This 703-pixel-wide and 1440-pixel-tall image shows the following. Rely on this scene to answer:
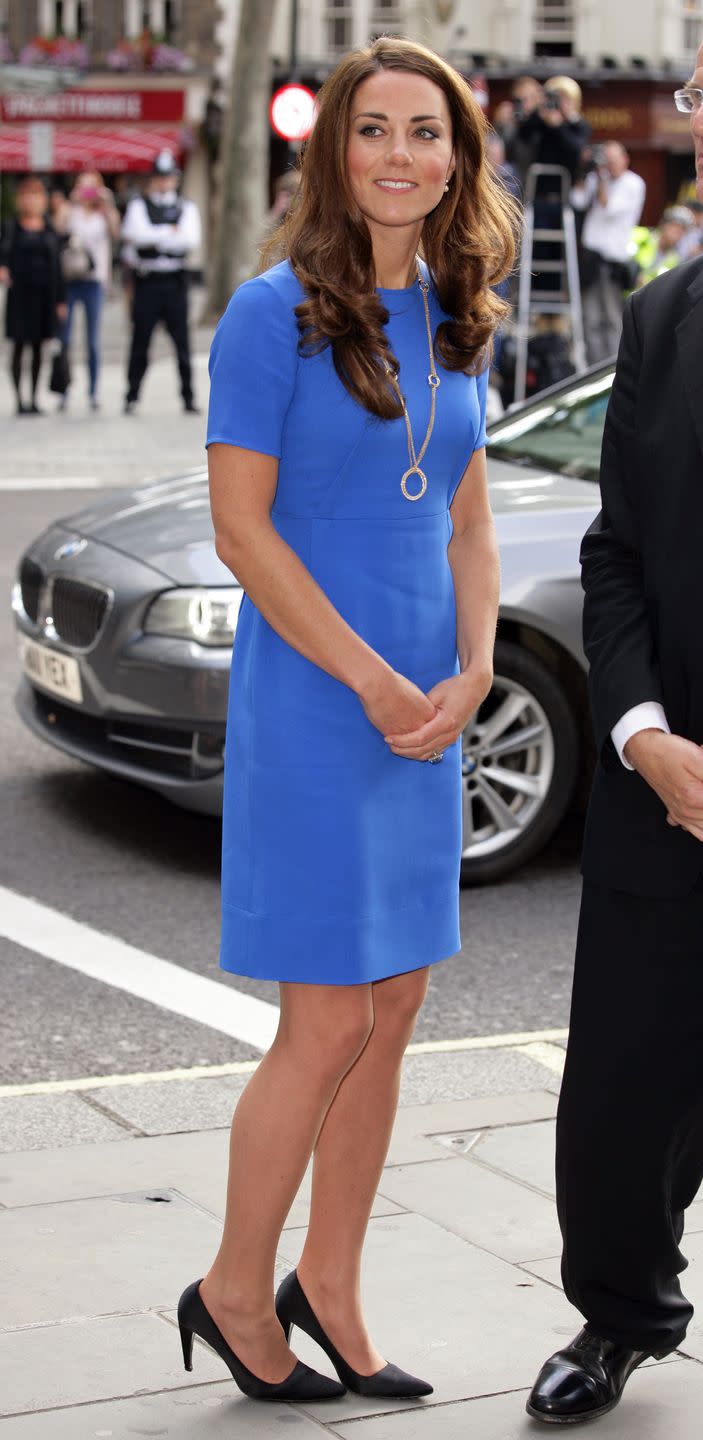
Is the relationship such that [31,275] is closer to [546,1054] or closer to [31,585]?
[31,585]

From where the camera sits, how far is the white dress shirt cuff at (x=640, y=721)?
8.89ft

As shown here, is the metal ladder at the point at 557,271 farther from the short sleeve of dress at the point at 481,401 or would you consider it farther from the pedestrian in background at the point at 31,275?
the short sleeve of dress at the point at 481,401

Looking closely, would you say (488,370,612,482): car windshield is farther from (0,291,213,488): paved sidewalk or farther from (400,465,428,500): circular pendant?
(0,291,213,488): paved sidewalk

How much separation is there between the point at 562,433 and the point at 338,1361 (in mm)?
4217

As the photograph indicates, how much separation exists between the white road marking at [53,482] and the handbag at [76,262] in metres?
5.23

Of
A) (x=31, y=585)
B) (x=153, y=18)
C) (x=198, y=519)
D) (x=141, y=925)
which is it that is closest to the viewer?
(x=141, y=925)

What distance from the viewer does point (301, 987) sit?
9.28 ft

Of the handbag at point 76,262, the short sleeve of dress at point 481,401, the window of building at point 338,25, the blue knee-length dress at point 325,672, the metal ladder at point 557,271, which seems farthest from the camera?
the window of building at point 338,25

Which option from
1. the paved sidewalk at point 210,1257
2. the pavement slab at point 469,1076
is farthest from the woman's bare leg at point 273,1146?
the pavement slab at point 469,1076

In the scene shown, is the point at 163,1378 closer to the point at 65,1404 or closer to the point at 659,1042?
the point at 65,1404

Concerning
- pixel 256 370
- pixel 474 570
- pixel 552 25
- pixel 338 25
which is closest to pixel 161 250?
pixel 474 570

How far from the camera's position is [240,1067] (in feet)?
14.6

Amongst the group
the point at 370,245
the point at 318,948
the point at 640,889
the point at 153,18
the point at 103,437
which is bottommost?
the point at 103,437

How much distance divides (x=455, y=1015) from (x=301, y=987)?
7.06 ft
